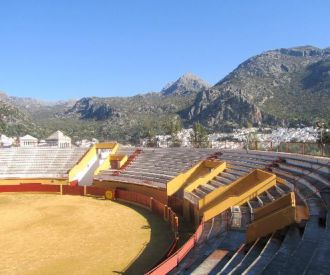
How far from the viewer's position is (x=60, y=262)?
17766 mm

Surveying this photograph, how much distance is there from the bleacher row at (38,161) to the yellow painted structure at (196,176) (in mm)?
15457

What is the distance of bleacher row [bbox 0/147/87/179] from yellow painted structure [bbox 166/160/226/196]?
15457 millimetres

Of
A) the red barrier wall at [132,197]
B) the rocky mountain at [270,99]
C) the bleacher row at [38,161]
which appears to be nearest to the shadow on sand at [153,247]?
the red barrier wall at [132,197]

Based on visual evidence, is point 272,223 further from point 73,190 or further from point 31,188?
point 31,188

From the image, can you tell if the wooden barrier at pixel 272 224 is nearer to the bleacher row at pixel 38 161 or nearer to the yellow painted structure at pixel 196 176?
the yellow painted structure at pixel 196 176

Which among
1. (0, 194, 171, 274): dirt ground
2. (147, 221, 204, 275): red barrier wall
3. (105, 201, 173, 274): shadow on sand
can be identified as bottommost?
(0, 194, 171, 274): dirt ground

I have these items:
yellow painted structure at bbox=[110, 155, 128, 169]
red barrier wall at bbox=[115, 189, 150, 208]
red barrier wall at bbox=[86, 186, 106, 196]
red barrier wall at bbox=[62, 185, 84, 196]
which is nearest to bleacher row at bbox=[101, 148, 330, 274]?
red barrier wall at bbox=[115, 189, 150, 208]

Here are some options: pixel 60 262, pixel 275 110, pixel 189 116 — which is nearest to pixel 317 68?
pixel 275 110

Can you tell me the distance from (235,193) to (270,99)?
12050 cm

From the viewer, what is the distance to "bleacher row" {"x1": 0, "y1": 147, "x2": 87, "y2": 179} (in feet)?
137

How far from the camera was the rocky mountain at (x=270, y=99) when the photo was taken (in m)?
121

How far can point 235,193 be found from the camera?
2222 cm

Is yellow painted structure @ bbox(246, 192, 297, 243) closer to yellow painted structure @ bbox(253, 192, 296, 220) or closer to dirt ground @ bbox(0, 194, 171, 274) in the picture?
yellow painted structure @ bbox(253, 192, 296, 220)

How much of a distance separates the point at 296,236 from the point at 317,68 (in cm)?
14253
